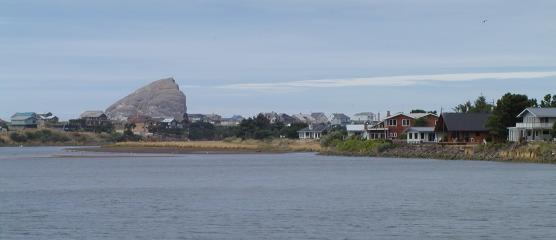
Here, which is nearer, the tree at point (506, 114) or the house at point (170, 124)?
the tree at point (506, 114)

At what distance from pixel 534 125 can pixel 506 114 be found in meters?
4.10

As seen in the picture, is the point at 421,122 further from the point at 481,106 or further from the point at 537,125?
the point at 537,125

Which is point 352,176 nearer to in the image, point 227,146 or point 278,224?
point 278,224

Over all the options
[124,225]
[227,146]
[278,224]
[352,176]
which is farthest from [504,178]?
[227,146]

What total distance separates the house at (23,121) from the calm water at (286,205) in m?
121

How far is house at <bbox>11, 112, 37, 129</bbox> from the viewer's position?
169500 mm

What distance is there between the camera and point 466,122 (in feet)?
261

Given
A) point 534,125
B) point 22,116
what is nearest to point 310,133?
point 534,125

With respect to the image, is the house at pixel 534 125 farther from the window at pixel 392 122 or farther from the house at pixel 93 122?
the house at pixel 93 122

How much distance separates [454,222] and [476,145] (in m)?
46.4

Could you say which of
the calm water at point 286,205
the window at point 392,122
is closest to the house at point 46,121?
the window at point 392,122

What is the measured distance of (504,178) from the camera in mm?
46625

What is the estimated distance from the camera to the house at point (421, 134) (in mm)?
85619

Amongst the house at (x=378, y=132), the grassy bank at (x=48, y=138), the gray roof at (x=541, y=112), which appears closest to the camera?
the gray roof at (x=541, y=112)
